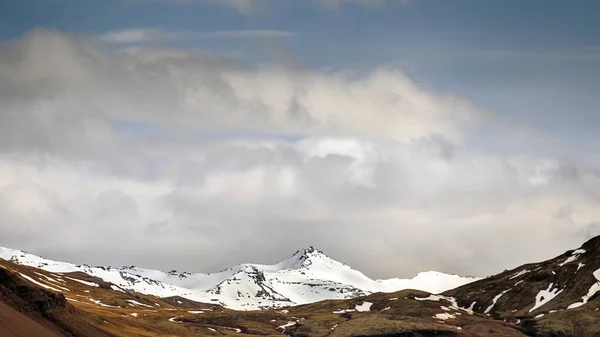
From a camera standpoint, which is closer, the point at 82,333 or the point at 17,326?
the point at 17,326

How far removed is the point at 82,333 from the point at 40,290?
14023mm

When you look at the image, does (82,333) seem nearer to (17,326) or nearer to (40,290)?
(40,290)

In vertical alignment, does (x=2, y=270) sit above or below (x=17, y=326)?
above

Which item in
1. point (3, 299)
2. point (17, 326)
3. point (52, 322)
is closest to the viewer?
point (17, 326)

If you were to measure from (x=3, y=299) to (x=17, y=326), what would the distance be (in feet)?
74.7

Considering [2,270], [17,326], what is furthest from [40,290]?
[17,326]

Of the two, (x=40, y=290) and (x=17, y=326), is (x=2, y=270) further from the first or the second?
(x=17, y=326)

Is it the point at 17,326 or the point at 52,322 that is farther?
the point at 52,322

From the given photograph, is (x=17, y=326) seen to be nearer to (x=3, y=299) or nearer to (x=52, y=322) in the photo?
(x=3, y=299)

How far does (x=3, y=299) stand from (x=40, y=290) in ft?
65.5

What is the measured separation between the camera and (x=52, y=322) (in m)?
186

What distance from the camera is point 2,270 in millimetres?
191500

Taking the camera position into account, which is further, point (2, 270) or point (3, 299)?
point (2, 270)

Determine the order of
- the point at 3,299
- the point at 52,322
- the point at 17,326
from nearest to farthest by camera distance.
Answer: the point at 17,326
the point at 3,299
the point at 52,322
